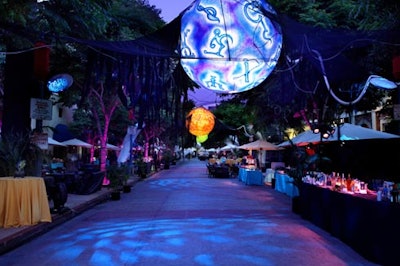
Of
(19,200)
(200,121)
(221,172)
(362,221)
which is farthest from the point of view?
(221,172)

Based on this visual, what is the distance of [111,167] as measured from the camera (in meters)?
22.6

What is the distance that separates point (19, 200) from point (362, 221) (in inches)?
297

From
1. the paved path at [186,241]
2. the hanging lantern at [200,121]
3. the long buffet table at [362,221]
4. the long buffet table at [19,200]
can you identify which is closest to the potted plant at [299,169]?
the paved path at [186,241]

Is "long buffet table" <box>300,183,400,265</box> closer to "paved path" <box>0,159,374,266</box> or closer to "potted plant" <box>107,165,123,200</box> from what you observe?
"paved path" <box>0,159,374,266</box>

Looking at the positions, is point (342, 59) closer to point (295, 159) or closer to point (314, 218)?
point (314, 218)

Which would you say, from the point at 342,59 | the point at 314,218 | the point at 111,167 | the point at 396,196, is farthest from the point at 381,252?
the point at 111,167

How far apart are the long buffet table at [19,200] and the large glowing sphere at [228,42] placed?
6927 mm

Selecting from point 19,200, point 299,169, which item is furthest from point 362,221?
point 19,200

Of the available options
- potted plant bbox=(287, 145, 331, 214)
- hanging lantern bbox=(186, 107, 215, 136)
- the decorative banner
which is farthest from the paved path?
hanging lantern bbox=(186, 107, 215, 136)

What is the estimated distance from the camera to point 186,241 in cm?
881

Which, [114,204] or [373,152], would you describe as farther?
[373,152]

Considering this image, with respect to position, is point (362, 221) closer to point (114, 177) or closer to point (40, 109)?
point (40, 109)

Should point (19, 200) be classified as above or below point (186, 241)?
above

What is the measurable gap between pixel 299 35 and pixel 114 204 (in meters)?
12.0
